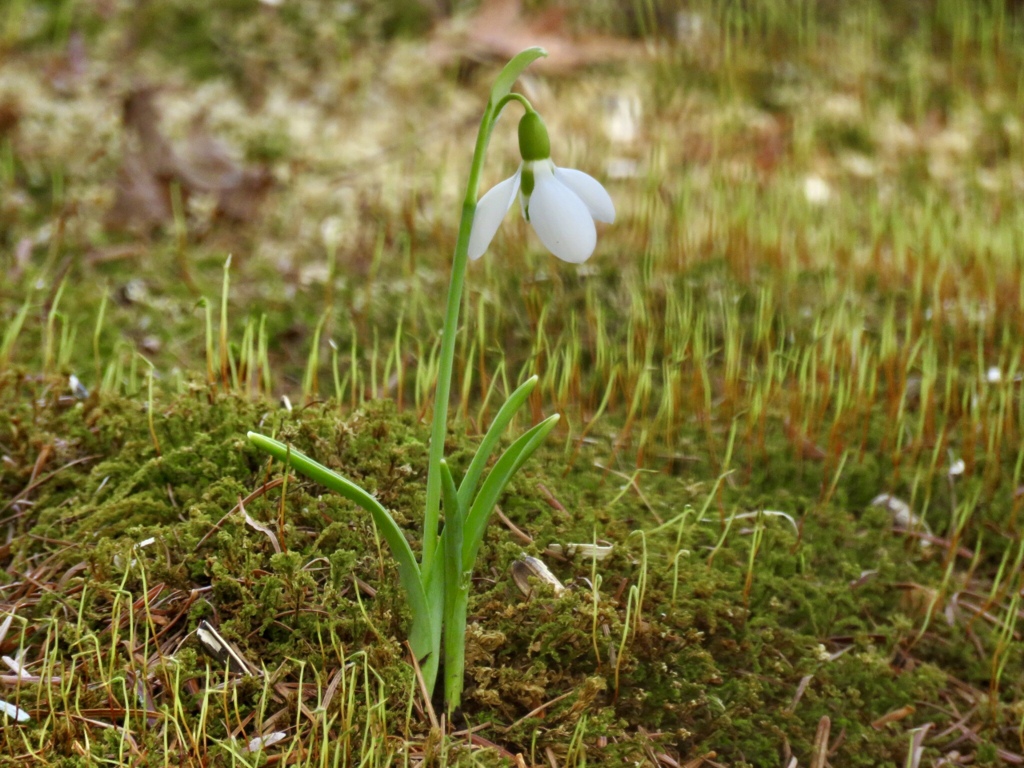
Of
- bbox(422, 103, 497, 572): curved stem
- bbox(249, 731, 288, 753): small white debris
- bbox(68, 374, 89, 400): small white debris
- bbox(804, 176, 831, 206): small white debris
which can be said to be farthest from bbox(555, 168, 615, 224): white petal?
bbox(804, 176, 831, 206): small white debris

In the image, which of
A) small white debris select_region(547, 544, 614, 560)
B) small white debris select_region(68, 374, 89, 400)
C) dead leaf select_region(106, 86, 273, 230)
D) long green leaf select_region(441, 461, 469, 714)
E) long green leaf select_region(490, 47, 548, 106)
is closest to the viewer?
long green leaf select_region(490, 47, 548, 106)

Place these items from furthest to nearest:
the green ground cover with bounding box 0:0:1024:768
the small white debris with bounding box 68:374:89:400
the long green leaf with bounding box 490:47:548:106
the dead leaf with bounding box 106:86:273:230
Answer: the dead leaf with bounding box 106:86:273:230 → the small white debris with bounding box 68:374:89:400 → the green ground cover with bounding box 0:0:1024:768 → the long green leaf with bounding box 490:47:548:106

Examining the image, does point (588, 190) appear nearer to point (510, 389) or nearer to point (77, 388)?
point (510, 389)

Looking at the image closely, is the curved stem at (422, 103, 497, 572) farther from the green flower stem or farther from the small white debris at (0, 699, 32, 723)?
the small white debris at (0, 699, 32, 723)

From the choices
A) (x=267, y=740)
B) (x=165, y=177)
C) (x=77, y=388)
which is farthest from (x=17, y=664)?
(x=165, y=177)

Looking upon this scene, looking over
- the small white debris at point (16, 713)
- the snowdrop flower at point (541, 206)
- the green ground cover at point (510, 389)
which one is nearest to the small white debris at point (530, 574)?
the green ground cover at point (510, 389)

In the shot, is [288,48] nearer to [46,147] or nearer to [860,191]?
[46,147]
